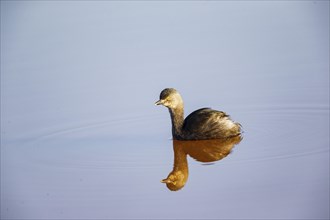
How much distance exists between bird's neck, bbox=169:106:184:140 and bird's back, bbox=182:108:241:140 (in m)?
0.09

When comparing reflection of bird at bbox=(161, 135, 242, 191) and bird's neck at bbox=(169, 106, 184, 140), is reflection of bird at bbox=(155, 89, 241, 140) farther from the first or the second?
reflection of bird at bbox=(161, 135, 242, 191)

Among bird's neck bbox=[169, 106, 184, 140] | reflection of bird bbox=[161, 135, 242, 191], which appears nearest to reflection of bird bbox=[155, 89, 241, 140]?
bird's neck bbox=[169, 106, 184, 140]

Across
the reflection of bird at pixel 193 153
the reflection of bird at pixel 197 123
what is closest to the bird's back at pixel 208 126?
the reflection of bird at pixel 197 123

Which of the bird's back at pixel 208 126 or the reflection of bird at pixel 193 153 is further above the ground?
the bird's back at pixel 208 126

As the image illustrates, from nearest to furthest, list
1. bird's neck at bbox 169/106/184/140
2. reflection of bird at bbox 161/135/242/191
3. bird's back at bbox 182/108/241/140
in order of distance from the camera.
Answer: reflection of bird at bbox 161/135/242/191, bird's back at bbox 182/108/241/140, bird's neck at bbox 169/106/184/140

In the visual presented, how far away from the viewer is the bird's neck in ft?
47.9

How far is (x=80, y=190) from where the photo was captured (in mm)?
12047

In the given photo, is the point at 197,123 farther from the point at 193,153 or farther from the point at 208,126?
the point at 193,153

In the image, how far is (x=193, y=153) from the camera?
13.9 meters

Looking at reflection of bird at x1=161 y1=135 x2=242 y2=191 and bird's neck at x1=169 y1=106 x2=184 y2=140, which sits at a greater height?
bird's neck at x1=169 y1=106 x2=184 y2=140

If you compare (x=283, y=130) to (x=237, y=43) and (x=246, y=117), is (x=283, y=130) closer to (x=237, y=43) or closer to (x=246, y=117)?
(x=246, y=117)

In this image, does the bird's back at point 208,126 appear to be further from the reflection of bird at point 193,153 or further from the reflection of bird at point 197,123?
the reflection of bird at point 193,153

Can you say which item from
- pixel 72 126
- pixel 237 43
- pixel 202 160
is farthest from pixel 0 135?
pixel 237 43

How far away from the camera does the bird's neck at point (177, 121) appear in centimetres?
1459
